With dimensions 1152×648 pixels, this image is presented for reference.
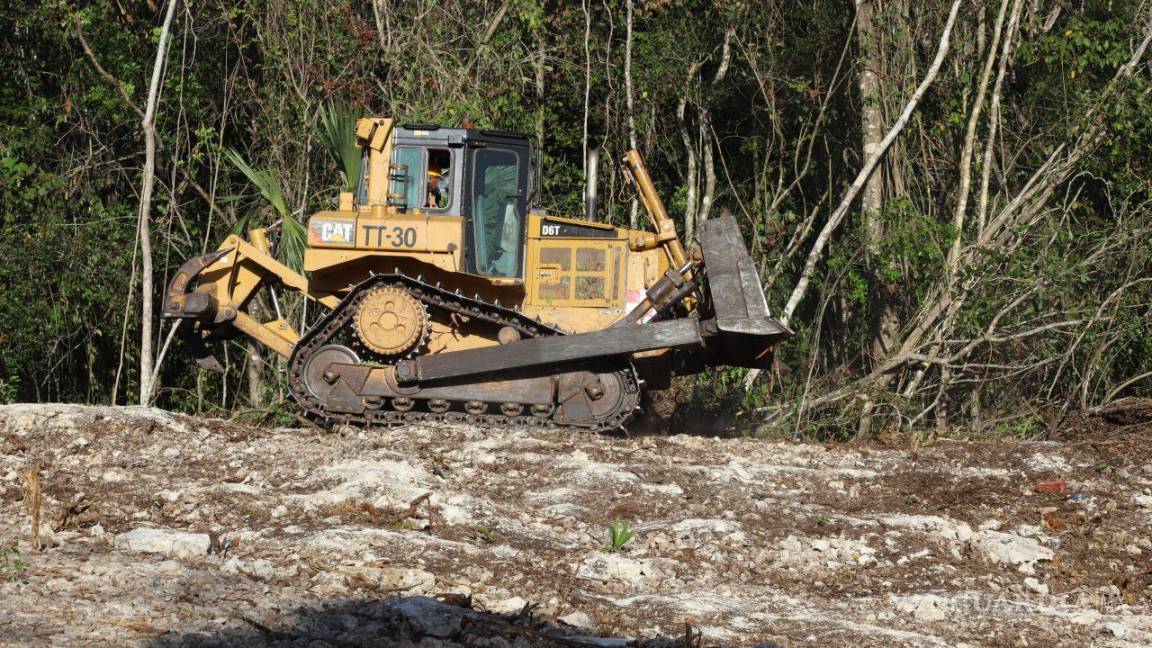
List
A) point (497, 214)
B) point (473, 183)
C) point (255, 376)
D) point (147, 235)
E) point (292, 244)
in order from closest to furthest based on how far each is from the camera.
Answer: point (473, 183)
point (497, 214)
point (292, 244)
point (147, 235)
point (255, 376)

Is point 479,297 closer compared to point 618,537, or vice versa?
point 618,537

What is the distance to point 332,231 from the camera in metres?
11.8

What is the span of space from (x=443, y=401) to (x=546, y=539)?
404cm

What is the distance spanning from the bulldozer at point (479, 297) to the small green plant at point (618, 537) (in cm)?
350

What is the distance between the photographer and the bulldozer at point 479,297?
11547 millimetres

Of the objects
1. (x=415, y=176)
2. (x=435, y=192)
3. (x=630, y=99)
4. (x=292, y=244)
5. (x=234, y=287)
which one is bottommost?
(x=234, y=287)

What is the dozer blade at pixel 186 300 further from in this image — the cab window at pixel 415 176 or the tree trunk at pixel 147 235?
the tree trunk at pixel 147 235

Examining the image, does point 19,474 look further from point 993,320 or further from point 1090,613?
point 993,320

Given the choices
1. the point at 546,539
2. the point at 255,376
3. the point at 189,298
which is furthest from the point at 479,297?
the point at 255,376

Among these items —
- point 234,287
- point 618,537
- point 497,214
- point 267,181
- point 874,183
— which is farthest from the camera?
point 874,183

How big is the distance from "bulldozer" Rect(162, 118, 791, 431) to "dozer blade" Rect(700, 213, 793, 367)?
15mm

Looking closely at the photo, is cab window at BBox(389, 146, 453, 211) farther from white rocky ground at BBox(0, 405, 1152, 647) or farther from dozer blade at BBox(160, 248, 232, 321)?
white rocky ground at BBox(0, 405, 1152, 647)

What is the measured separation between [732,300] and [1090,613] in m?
4.96

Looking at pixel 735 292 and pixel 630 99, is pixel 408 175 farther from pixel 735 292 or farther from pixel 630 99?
pixel 630 99
